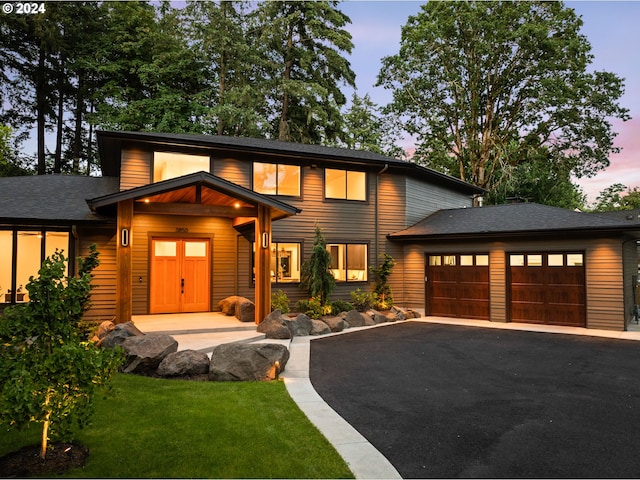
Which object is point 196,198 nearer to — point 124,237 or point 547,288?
point 124,237

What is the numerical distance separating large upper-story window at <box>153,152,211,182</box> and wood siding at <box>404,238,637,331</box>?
8.83 meters

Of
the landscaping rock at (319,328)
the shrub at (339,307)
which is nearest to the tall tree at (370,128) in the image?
the shrub at (339,307)

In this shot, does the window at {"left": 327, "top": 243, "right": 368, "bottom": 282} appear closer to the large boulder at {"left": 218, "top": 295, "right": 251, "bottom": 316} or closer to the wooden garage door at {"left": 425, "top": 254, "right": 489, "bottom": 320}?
the wooden garage door at {"left": 425, "top": 254, "right": 489, "bottom": 320}

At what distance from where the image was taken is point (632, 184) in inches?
1829

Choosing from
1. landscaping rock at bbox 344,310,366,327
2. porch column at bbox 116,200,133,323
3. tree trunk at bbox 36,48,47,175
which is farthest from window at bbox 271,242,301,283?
tree trunk at bbox 36,48,47,175

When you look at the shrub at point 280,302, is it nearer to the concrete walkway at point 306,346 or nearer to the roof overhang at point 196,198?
the concrete walkway at point 306,346

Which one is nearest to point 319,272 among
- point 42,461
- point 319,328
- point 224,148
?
point 319,328

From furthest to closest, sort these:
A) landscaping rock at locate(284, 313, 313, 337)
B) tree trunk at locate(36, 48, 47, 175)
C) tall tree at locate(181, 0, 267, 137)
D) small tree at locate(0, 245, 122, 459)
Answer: tree trunk at locate(36, 48, 47, 175) < tall tree at locate(181, 0, 267, 137) < landscaping rock at locate(284, 313, 313, 337) < small tree at locate(0, 245, 122, 459)

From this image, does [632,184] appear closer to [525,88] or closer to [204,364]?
[525,88]

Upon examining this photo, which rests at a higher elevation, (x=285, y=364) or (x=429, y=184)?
(x=429, y=184)

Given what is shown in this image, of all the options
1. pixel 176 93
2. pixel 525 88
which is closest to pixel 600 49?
pixel 525 88

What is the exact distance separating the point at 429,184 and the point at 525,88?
11985mm

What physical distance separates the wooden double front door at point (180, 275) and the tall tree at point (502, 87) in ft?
60.2

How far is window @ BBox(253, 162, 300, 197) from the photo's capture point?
527 inches
